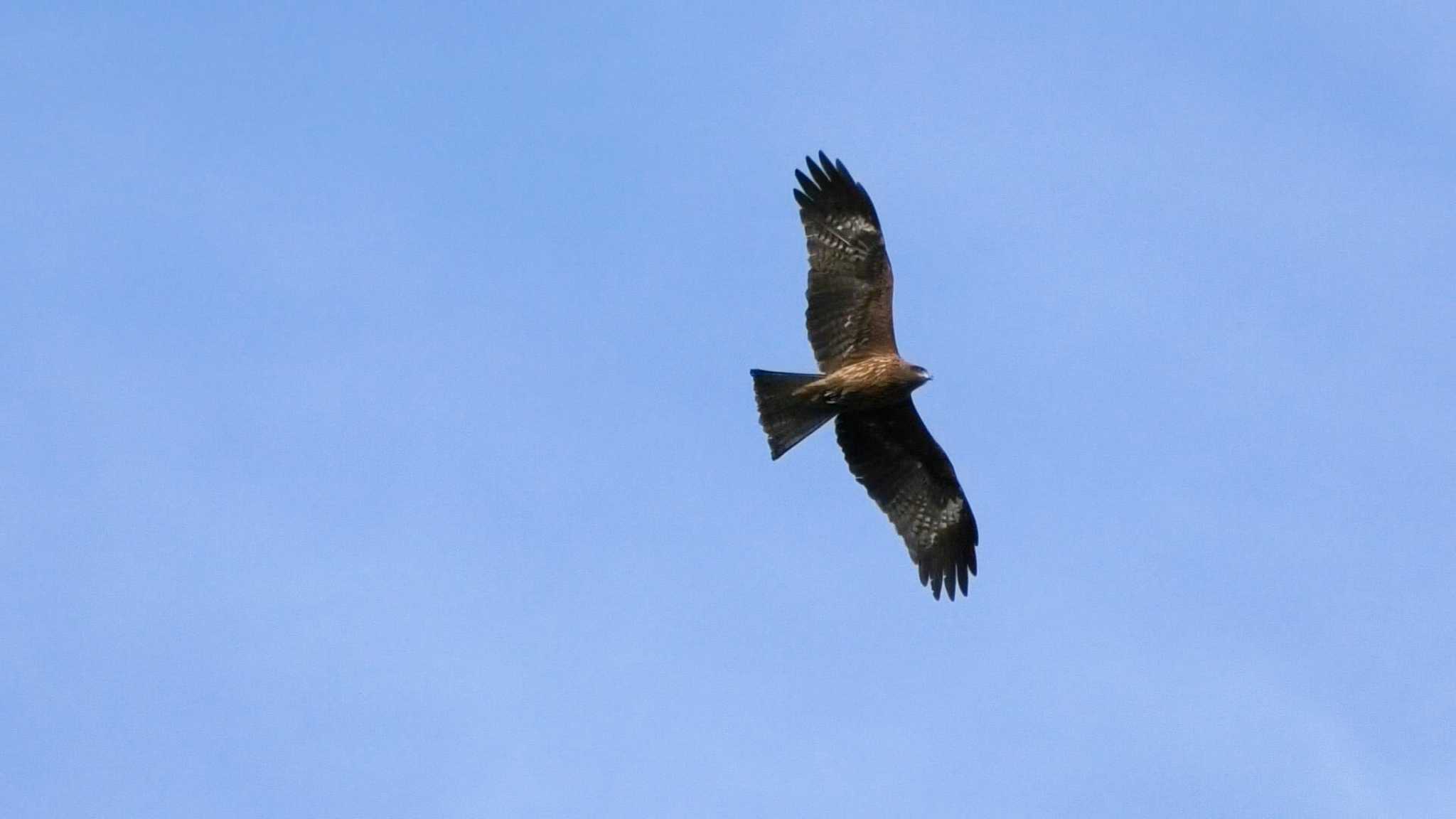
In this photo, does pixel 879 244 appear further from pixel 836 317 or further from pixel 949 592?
pixel 949 592

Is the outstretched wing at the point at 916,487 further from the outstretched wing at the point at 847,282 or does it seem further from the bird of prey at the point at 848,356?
the outstretched wing at the point at 847,282

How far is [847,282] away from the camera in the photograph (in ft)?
67.9

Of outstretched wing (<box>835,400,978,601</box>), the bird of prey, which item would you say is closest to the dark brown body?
the bird of prey

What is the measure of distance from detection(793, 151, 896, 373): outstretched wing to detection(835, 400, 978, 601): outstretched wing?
0.75m

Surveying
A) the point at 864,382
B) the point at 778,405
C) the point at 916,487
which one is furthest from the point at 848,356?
the point at 916,487

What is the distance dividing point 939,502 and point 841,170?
136 inches

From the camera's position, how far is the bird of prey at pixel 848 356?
2039 cm

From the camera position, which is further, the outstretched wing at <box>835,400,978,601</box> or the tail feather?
the outstretched wing at <box>835,400,978,601</box>

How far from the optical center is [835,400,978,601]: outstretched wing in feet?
70.2

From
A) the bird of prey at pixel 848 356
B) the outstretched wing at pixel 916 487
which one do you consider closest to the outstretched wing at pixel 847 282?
the bird of prey at pixel 848 356

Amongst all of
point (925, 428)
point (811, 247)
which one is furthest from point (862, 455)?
point (811, 247)

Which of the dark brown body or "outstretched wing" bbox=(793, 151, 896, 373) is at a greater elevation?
"outstretched wing" bbox=(793, 151, 896, 373)

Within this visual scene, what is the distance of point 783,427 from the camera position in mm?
20375

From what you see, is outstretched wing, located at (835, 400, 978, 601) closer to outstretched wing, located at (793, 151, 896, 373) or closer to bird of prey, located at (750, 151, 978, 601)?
bird of prey, located at (750, 151, 978, 601)
